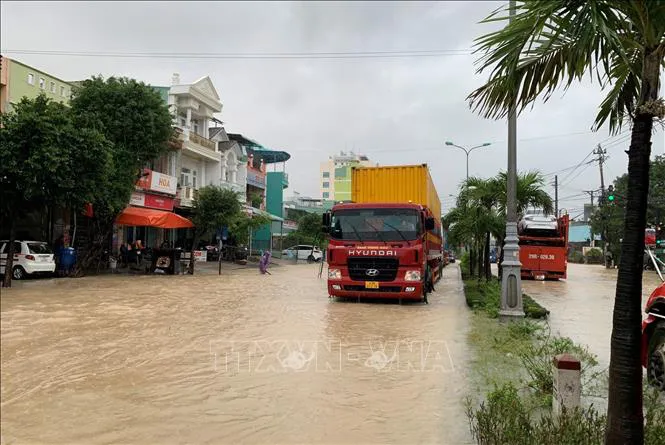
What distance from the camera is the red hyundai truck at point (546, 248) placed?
24719 mm

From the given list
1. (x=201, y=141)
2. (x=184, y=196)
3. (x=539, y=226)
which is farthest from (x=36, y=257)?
(x=539, y=226)

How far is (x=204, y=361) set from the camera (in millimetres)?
6750

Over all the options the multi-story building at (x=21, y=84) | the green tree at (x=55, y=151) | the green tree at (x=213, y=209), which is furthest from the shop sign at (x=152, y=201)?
the green tree at (x=55, y=151)

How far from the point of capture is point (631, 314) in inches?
128

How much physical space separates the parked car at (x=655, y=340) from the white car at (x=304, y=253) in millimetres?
39623

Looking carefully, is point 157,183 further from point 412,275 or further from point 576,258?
point 576,258

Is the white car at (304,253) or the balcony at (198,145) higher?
the balcony at (198,145)

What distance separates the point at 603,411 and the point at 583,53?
339 cm

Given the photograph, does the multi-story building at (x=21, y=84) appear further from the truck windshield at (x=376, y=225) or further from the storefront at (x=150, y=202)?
the truck windshield at (x=376, y=225)

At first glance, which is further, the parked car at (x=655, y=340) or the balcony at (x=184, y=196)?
the balcony at (x=184, y=196)

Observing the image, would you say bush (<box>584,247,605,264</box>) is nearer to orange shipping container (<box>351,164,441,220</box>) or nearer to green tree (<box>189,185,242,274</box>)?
green tree (<box>189,185,242,274</box>)

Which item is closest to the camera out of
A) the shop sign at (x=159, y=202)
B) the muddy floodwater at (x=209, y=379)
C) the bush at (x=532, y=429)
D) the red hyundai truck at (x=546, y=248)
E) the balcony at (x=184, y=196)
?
the bush at (x=532, y=429)

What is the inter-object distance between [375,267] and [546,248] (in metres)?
15.1

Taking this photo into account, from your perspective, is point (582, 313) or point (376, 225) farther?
point (582, 313)
